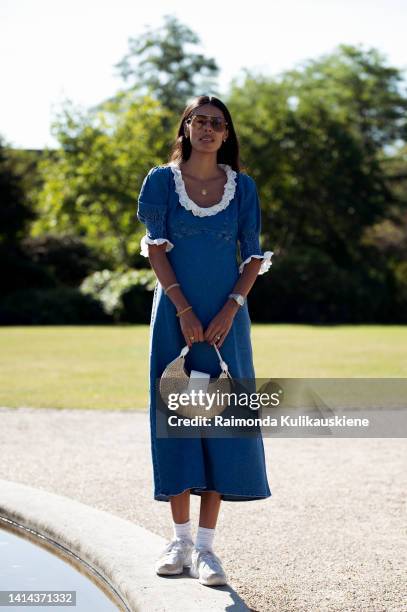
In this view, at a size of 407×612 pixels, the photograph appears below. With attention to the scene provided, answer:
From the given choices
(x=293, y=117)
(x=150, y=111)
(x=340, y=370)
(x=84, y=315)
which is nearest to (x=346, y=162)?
(x=293, y=117)

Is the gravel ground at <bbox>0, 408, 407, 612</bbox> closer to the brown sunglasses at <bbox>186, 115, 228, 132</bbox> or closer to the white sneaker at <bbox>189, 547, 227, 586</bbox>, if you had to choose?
the white sneaker at <bbox>189, 547, 227, 586</bbox>

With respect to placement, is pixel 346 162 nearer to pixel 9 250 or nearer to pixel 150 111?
pixel 150 111

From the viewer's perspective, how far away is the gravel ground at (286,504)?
135 inches

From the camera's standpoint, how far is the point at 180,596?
10.0 ft

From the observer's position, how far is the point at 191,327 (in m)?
3.24

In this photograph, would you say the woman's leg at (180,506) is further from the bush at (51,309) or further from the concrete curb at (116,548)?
the bush at (51,309)

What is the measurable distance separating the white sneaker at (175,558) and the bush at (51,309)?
21963mm

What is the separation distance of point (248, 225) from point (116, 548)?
146 cm

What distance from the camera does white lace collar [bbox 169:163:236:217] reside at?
3.38 m

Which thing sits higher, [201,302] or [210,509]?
[201,302]

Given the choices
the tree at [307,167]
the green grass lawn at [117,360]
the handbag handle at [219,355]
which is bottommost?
the handbag handle at [219,355]

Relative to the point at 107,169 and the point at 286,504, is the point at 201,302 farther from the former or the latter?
the point at 107,169

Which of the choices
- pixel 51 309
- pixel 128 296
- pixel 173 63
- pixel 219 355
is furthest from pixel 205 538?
pixel 173 63

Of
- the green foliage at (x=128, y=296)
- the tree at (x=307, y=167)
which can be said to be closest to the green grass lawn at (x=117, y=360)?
the green foliage at (x=128, y=296)
